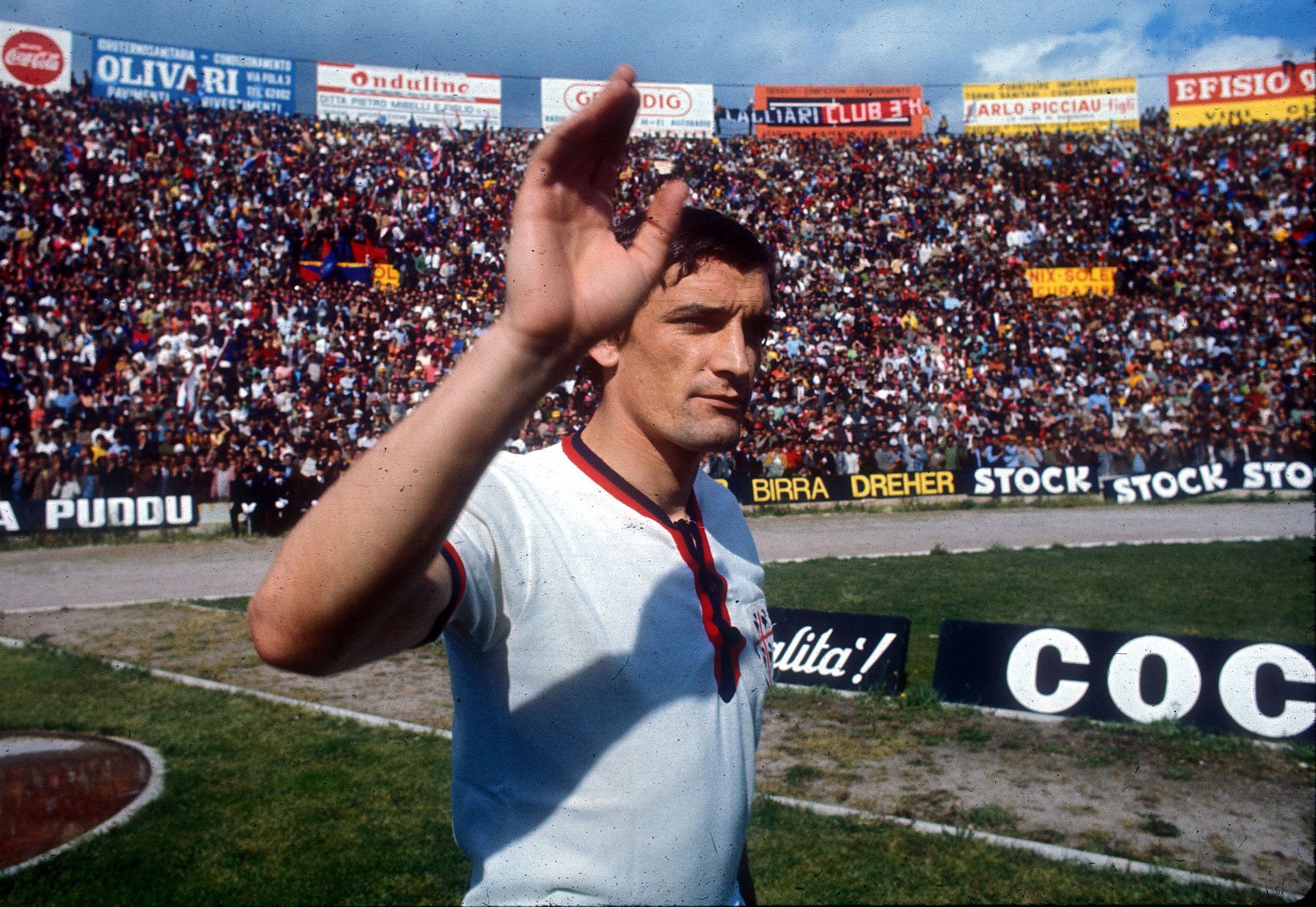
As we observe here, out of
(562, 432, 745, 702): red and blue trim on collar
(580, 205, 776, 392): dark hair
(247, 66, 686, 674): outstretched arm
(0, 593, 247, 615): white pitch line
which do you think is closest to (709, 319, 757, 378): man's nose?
(580, 205, 776, 392): dark hair

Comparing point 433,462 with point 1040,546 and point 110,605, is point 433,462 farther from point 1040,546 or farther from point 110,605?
point 1040,546

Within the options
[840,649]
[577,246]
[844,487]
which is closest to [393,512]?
[577,246]

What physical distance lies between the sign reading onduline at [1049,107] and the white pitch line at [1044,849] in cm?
3115

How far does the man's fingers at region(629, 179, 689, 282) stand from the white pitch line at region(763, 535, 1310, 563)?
12882mm

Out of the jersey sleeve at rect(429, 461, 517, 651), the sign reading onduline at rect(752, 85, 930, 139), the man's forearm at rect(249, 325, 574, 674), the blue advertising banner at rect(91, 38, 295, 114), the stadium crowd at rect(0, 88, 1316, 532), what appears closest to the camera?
the man's forearm at rect(249, 325, 574, 674)

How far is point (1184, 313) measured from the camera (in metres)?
25.3

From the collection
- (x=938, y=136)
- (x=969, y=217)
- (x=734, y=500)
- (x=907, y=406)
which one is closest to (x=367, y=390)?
(x=907, y=406)

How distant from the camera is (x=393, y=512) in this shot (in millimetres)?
936

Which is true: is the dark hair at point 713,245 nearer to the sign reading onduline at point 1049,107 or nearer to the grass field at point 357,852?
the grass field at point 357,852

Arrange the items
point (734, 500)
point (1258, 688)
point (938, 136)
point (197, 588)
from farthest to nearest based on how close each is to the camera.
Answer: point (938, 136)
point (197, 588)
point (1258, 688)
point (734, 500)

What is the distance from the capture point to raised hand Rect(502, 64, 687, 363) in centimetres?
99

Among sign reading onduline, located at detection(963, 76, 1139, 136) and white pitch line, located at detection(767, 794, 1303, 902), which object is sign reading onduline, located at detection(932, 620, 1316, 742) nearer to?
white pitch line, located at detection(767, 794, 1303, 902)

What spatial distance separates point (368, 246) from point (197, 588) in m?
12.6

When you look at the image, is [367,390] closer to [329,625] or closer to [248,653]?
[248,653]
